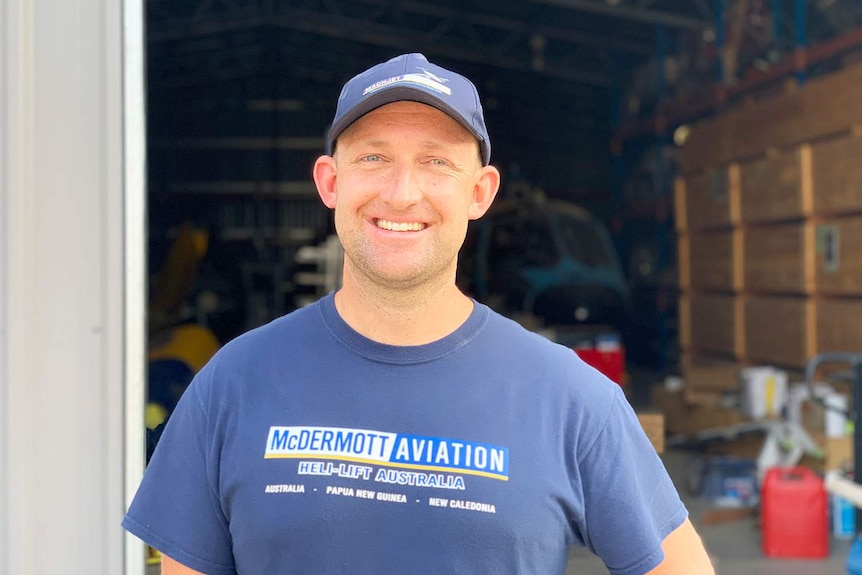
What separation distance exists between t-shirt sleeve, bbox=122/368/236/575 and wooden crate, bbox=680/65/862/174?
597cm

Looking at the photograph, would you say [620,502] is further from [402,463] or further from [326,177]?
[326,177]

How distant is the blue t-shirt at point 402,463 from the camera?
55.4 inches

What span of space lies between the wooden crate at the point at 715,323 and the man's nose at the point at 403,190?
7.52 meters

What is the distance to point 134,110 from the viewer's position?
7.79 feet

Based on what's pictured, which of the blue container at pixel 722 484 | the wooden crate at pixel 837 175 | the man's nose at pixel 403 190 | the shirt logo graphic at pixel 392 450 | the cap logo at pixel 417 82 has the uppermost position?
the wooden crate at pixel 837 175

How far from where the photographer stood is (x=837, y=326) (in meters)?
6.69

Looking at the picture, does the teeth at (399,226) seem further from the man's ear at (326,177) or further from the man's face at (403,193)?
the man's ear at (326,177)

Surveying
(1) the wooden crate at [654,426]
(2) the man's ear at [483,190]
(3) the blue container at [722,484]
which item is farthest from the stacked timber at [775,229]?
(2) the man's ear at [483,190]

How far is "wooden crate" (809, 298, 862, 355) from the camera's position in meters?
6.43

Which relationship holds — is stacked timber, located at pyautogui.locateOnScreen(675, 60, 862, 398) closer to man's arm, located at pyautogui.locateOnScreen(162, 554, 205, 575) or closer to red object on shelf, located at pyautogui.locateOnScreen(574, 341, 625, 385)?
red object on shelf, located at pyautogui.locateOnScreen(574, 341, 625, 385)

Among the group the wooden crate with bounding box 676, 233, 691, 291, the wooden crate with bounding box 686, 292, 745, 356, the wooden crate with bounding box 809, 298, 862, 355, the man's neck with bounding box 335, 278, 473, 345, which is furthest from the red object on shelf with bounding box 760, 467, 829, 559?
the wooden crate with bounding box 676, 233, 691, 291
